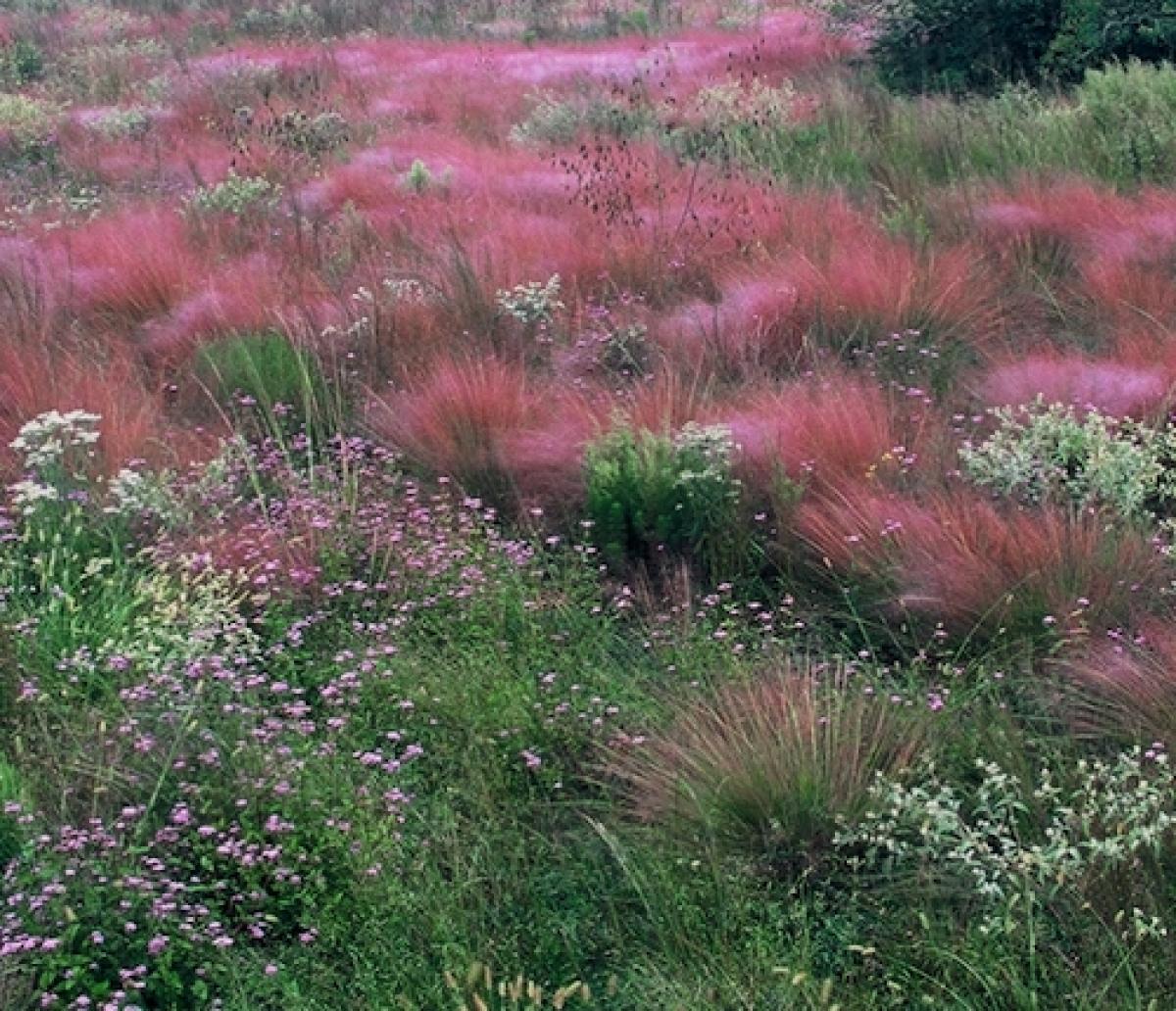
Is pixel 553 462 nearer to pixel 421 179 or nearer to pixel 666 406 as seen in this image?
pixel 666 406

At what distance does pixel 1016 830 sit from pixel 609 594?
1511 millimetres

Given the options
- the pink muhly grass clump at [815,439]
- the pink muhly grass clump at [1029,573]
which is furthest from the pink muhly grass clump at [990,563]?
the pink muhly grass clump at [815,439]

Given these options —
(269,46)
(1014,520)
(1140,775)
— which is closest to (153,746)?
(1140,775)

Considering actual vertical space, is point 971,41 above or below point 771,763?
above

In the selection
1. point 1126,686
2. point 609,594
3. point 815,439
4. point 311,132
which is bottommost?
point 609,594

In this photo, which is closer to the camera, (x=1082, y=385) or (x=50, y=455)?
(x=50, y=455)

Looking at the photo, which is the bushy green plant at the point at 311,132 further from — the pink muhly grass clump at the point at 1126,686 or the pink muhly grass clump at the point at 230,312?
the pink muhly grass clump at the point at 1126,686

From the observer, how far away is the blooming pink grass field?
4.14m

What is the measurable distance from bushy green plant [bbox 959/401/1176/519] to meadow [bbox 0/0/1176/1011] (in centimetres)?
2

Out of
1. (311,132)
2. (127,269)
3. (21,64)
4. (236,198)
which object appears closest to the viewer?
(127,269)

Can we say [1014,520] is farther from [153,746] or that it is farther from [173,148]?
[173,148]

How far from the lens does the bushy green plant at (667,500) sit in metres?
4.17

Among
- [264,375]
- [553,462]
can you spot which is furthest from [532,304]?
[553,462]

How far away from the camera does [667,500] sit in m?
4.22
